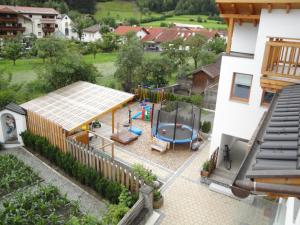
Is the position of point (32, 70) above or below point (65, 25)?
below

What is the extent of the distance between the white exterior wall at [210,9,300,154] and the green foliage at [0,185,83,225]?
24.1ft

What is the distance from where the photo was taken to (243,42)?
12.1 meters

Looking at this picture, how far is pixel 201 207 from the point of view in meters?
9.91

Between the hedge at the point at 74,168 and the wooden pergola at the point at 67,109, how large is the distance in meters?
0.38

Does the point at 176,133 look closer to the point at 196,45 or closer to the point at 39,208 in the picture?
the point at 39,208

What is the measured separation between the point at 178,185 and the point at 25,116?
358 inches

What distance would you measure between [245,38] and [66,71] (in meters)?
11.8

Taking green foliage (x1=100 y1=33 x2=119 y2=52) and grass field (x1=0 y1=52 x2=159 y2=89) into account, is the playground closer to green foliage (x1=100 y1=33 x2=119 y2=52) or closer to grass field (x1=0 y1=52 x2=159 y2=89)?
grass field (x1=0 y1=52 x2=159 y2=89)

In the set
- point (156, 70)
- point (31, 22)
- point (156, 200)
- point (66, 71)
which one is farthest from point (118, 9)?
point (156, 200)

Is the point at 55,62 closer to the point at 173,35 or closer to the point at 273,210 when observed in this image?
the point at 273,210

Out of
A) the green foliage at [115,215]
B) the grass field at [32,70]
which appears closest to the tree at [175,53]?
the grass field at [32,70]

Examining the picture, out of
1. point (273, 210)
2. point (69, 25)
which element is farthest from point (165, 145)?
point (69, 25)

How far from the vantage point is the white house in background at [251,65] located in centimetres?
831

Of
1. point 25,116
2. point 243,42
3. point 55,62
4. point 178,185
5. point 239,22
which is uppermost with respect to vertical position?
point 239,22
